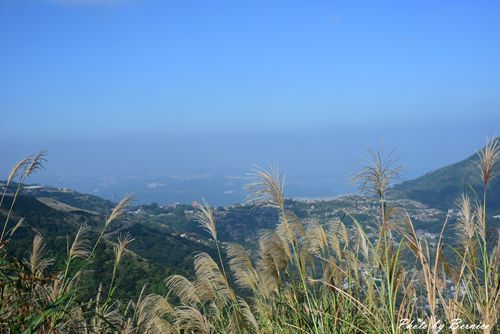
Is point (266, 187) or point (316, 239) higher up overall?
point (266, 187)

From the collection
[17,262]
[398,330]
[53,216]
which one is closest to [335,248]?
[398,330]

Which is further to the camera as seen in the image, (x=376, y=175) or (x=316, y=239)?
(x=316, y=239)

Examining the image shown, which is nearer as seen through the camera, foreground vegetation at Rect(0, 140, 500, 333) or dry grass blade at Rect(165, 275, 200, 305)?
foreground vegetation at Rect(0, 140, 500, 333)

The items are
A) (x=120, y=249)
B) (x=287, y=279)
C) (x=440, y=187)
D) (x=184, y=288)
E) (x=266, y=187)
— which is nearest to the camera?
(x=266, y=187)

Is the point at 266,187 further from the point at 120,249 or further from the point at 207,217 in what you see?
the point at 120,249

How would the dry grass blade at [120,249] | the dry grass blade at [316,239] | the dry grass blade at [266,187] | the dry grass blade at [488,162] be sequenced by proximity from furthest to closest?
the dry grass blade at [316,239], the dry grass blade at [120,249], the dry grass blade at [266,187], the dry grass blade at [488,162]

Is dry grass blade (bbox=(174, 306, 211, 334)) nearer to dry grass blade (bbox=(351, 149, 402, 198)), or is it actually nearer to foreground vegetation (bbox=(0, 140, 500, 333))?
foreground vegetation (bbox=(0, 140, 500, 333))

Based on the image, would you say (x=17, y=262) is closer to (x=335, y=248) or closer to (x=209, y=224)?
(x=209, y=224)

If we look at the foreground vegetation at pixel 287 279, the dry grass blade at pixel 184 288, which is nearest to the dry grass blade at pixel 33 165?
the foreground vegetation at pixel 287 279

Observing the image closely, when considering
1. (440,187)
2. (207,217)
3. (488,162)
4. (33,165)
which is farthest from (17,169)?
(440,187)

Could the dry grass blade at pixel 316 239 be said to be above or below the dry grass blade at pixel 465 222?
below

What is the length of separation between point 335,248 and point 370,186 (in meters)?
1.08

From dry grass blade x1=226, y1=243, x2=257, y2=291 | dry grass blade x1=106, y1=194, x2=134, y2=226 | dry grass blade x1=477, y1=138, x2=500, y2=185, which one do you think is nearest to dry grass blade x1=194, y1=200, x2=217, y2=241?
dry grass blade x1=226, y1=243, x2=257, y2=291

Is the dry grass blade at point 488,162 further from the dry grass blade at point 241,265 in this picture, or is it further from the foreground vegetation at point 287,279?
the dry grass blade at point 241,265
